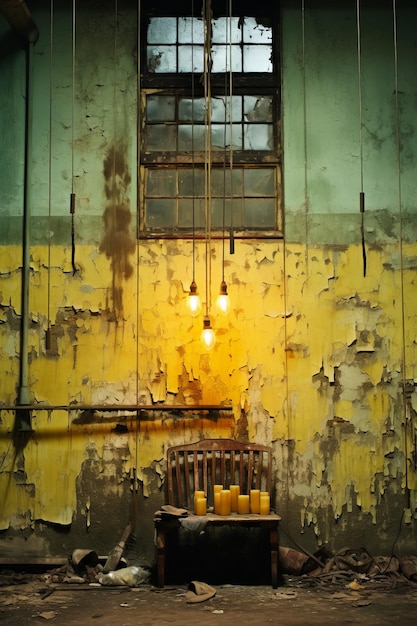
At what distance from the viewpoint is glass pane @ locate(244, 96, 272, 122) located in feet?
19.6

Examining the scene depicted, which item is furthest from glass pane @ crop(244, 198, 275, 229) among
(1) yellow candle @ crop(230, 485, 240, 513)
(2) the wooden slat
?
(1) yellow candle @ crop(230, 485, 240, 513)

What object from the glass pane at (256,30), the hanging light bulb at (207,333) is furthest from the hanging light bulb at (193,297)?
the glass pane at (256,30)

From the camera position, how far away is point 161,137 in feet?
19.6

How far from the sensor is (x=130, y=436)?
5688 millimetres

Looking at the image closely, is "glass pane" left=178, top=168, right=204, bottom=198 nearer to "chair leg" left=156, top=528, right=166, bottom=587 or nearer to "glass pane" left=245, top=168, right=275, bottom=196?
"glass pane" left=245, top=168, right=275, bottom=196

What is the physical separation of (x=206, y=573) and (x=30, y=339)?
2.29 meters

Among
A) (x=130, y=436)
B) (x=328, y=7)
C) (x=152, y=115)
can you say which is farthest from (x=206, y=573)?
(x=328, y=7)

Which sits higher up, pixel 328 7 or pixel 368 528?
pixel 328 7

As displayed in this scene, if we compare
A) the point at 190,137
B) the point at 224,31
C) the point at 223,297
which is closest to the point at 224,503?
the point at 223,297

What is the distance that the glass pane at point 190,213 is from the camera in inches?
232

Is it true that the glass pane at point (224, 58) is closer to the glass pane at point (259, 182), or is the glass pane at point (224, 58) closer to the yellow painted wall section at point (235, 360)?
the glass pane at point (259, 182)

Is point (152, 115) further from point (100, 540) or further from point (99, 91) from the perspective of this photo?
point (100, 540)

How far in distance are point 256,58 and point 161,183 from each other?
4.40 ft

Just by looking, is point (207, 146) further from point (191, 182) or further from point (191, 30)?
point (191, 30)
